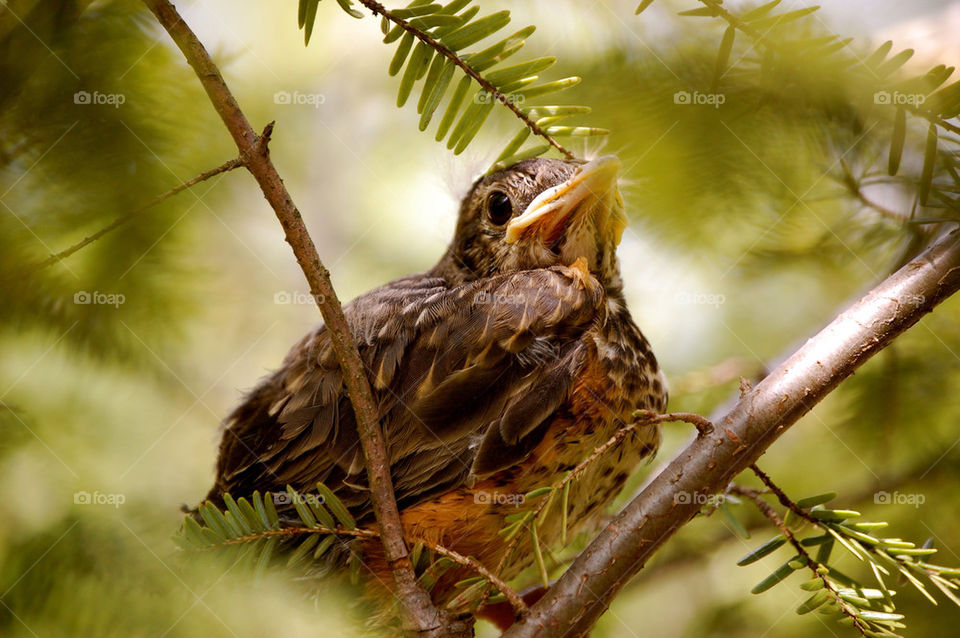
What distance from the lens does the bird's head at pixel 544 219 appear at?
60.3 inches

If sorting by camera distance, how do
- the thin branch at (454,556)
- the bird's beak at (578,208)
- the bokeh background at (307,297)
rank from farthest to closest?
1. the bird's beak at (578,208)
2. the bokeh background at (307,297)
3. the thin branch at (454,556)

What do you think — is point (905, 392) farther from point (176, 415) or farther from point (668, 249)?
point (176, 415)

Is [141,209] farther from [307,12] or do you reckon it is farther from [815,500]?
[815,500]

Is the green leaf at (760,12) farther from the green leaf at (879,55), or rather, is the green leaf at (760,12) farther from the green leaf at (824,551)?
the green leaf at (824,551)

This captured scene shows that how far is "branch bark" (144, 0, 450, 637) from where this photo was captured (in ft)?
2.95

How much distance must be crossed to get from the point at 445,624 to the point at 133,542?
665mm

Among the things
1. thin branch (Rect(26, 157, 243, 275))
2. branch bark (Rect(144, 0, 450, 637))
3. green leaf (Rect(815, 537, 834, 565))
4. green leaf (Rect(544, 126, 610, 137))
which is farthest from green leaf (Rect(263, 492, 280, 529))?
green leaf (Rect(815, 537, 834, 565))

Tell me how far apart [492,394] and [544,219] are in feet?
1.49

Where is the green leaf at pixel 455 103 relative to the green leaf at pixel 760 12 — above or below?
below

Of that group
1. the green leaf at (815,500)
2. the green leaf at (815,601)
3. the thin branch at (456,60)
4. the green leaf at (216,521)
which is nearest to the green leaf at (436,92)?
the thin branch at (456,60)

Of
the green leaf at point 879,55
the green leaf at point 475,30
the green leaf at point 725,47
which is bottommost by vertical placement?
the green leaf at point 879,55

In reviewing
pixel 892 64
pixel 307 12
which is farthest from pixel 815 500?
pixel 307 12

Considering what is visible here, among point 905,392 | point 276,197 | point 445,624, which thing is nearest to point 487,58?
point 276,197

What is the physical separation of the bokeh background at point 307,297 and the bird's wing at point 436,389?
0.24 meters
